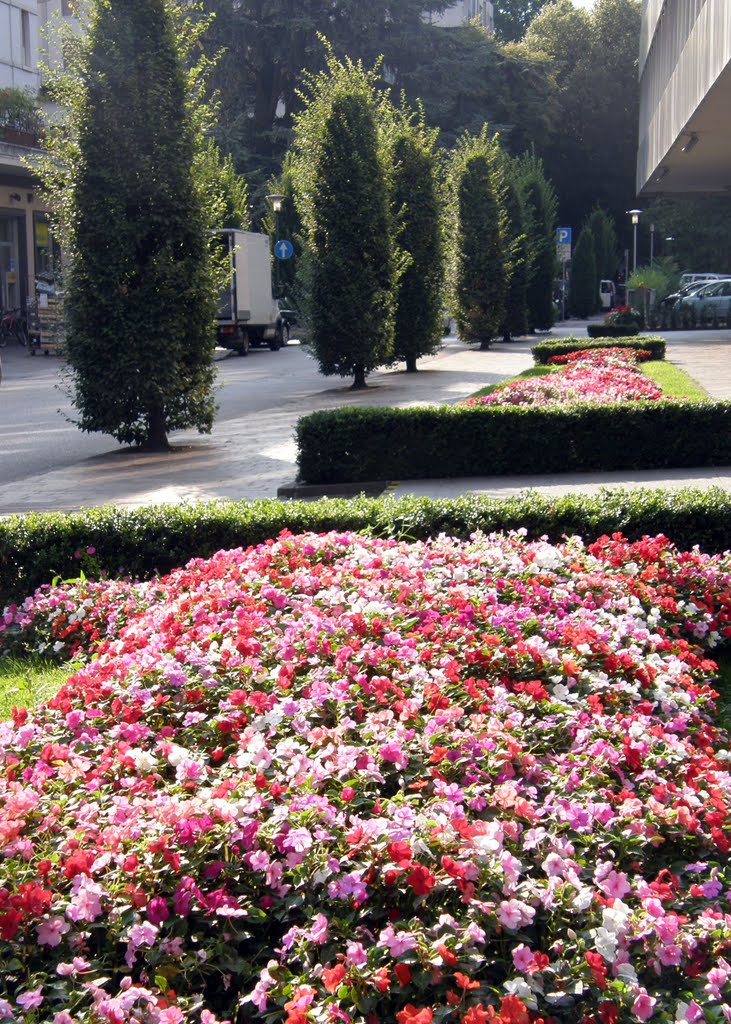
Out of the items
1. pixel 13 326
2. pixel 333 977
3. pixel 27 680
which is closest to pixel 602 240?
pixel 13 326

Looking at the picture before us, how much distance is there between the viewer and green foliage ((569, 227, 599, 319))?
2128 inches

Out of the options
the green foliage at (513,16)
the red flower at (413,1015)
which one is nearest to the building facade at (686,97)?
the red flower at (413,1015)

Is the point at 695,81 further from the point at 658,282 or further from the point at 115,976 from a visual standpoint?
the point at 115,976

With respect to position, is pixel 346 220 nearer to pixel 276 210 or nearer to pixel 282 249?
pixel 282 249

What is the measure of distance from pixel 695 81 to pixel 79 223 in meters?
15.6

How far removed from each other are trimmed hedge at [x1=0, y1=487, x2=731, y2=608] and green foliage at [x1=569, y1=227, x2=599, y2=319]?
48742 millimetres

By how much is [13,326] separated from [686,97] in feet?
77.0

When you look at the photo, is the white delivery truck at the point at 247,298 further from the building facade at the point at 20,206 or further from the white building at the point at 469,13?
the white building at the point at 469,13

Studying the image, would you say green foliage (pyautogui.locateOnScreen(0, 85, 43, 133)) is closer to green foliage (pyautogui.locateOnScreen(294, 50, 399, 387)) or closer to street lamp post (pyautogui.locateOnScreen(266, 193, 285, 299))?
street lamp post (pyautogui.locateOnScreen(266, 193, 285, 299))

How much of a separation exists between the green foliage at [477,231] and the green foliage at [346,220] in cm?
1048

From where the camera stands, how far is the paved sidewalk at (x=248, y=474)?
1102 centimetres

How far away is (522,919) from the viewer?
8.91 ft

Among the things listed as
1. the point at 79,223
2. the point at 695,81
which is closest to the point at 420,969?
the point at 79,223

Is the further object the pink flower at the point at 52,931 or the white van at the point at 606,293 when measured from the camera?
the white van at the point at 606,293
